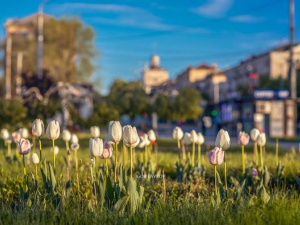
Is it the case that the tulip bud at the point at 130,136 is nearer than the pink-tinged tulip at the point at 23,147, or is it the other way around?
the tulip bud at the point at 130,136

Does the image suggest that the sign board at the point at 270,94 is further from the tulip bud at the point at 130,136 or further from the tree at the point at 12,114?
the tulip bud at the point at 130,136

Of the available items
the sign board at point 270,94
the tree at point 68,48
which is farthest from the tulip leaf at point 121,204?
the tree at point 68,48

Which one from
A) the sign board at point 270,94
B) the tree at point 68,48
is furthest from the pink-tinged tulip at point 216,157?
the tree at point 68,48

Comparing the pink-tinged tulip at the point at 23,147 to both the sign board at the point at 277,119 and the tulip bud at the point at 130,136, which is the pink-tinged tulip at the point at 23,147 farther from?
the sign board at the point at 277,119

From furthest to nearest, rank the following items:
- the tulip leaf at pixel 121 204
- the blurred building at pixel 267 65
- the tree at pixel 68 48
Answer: the blurred building at pixel 267 65
the tree at pixel 68 48
the tulip leaf at pixel 121 204

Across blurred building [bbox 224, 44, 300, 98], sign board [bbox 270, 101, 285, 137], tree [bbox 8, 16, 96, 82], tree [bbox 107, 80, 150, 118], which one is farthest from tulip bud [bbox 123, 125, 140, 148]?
blurred building [bbox 224, 44, 300, 98]

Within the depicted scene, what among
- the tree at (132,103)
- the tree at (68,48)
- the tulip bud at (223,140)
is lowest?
the tulip bud at (223,140)

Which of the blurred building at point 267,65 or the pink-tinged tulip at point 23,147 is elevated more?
the blurred building at point 267,65

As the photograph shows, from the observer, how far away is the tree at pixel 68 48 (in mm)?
59406

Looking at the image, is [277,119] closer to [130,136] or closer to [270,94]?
[270,94]

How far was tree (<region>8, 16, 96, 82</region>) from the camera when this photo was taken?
195 feet

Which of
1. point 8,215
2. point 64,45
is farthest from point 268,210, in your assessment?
point 64,45

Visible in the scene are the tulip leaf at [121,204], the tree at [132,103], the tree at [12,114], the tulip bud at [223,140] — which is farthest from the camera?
the tree at [132,103]

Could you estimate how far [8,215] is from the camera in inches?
193
